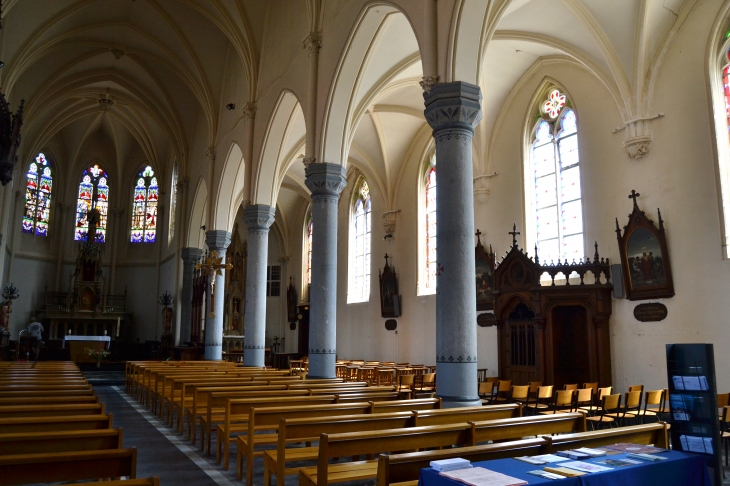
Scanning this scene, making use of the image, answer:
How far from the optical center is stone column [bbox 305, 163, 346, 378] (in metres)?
11.7

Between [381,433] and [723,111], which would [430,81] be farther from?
[723,111]

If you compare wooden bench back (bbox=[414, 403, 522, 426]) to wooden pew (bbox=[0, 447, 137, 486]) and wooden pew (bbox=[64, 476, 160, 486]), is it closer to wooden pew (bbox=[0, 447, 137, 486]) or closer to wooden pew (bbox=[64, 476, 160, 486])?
wooden pew (bbox=[0, 447, 137, 486])

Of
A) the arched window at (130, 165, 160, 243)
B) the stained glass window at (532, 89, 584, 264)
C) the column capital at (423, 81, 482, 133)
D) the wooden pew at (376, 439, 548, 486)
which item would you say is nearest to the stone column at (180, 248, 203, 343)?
the arched window at (130, 165, 160, 243)

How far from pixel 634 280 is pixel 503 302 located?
10.6ft

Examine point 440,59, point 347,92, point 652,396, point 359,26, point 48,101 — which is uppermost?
point 48,101

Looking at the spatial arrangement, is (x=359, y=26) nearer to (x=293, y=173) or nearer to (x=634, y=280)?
(x=634, y=280)

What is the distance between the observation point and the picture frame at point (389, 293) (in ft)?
67.4

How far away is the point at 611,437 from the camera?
13.7ft

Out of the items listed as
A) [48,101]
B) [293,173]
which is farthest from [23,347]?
[293,173]

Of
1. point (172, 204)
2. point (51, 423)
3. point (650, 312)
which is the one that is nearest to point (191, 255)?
point (172, 204)

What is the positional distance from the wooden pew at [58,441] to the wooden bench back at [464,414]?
2.53 metres

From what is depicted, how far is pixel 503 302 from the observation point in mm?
14297

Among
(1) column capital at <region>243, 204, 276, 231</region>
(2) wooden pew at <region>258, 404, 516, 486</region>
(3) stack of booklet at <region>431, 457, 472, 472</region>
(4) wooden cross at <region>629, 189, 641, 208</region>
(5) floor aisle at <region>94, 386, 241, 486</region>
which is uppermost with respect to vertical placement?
(1) column capital at <region>243, 204, 276, 231</region>

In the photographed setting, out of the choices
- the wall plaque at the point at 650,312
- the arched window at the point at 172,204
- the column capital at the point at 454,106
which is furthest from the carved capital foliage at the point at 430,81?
the arched window at the point at 172,204
